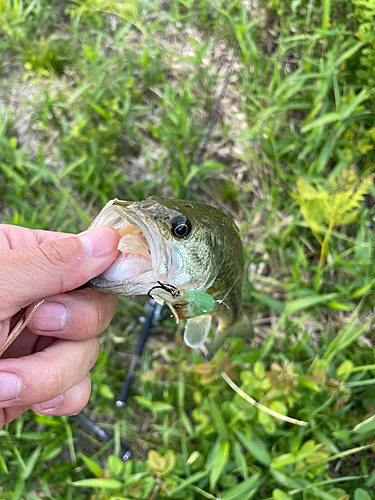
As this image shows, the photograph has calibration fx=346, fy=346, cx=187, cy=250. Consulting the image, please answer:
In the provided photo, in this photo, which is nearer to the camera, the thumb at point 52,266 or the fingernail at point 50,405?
the thumb at point 52,266

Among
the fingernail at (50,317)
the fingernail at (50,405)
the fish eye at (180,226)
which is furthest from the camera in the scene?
the fingernail at (50,405)

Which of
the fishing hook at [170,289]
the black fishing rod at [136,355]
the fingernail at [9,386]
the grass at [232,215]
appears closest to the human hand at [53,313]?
the fingernail at [9,386]

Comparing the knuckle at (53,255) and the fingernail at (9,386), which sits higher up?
the knuckle at (53,255)

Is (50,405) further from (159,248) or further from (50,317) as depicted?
(159,248)

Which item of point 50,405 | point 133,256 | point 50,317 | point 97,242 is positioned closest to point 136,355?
point 50,405

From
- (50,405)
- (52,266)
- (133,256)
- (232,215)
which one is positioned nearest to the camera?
(52,266)

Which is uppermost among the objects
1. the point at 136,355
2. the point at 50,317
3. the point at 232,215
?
the point at 232,215

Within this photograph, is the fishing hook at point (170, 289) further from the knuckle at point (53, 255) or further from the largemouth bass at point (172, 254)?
the knuckle at point (53, 255)

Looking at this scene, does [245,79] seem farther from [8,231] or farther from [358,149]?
[8,231]
